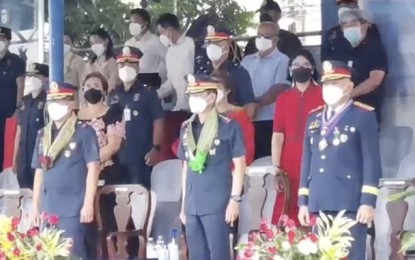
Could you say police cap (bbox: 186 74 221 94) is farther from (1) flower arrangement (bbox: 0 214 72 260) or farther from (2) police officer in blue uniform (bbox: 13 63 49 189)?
(2) police officer in blue uniform (bbox: 13 63 49 189)

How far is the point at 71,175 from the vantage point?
9.16m

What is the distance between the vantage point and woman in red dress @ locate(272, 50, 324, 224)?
9.15 meters

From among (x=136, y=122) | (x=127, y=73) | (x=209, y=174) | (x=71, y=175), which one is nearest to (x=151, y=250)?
(x=71, y=175)

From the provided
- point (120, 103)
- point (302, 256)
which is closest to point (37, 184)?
point (120, 103)

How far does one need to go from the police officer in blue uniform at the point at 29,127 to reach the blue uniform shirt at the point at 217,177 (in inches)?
99.0

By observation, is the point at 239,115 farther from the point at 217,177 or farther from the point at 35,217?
the point at 35,217

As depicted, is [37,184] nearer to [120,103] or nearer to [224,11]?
[120,103]

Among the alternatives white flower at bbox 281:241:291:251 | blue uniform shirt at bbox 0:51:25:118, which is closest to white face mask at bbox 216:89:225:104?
white flower at bbox 281:241:291:251

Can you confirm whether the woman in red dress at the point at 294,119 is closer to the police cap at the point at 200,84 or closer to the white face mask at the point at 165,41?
the police cap at the point at 200,84

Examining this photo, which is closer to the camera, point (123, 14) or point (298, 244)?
point (298, 244)

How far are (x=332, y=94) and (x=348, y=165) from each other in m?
0.49

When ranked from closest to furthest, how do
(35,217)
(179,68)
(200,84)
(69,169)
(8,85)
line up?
(200,84) → (69,169) → (35,217) → (179,68) → (8,85)

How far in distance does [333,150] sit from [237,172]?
0.88 metres

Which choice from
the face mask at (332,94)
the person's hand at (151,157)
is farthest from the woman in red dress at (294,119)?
the person's hand at (151,157)
